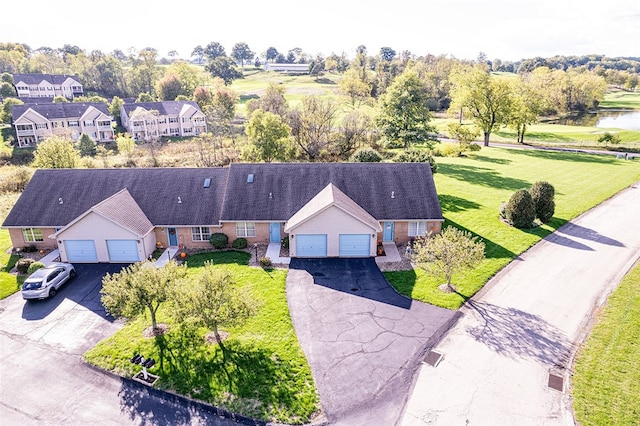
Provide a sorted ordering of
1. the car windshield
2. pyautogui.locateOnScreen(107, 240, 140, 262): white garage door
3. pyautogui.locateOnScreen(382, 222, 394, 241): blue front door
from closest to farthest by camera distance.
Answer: the car windshield → pyautogui.locateOnScreen(107, 240, 140, 262): white garage door → pyautogui.locateOnScreen(382, 222, 394, 241): blue front door

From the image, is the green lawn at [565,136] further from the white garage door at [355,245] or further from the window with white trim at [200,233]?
the window with white trim at [200,233]

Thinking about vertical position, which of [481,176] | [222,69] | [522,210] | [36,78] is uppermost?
[222,69]

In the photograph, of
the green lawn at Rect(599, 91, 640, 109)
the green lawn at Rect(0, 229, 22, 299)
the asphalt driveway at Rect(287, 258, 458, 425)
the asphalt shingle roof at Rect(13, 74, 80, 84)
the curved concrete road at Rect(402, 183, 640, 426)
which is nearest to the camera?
the curved concrete road at Rect(402, 183, 640, 426)

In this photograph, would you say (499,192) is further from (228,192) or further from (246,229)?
(228,192)

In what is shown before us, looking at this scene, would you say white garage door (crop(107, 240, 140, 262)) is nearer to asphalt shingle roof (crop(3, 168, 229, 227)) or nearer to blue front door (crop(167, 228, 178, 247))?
asphalt shingle roof (crop(3, 168, 229, 227))

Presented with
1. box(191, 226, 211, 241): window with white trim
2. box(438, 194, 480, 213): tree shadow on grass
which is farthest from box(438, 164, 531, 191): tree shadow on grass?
box(191, 226, 211, 241): window with white trim

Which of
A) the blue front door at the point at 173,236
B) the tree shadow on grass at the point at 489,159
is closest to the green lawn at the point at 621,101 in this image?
the tree shadow on grass at the point at 489,159

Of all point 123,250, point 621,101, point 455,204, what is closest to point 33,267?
point 123,250
